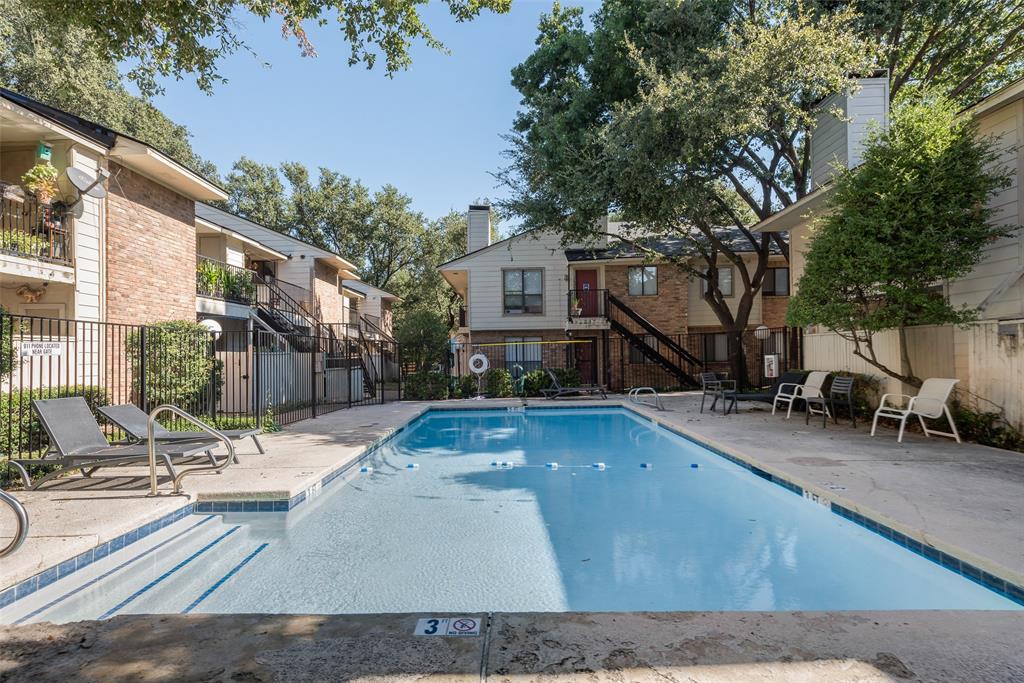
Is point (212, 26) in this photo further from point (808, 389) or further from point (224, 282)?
point (808, 389)

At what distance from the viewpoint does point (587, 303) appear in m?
22.8

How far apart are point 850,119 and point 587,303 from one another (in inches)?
462

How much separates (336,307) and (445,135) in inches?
377

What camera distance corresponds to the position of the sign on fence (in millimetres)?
5836

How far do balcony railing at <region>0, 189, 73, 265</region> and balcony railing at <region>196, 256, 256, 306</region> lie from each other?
17.2ft

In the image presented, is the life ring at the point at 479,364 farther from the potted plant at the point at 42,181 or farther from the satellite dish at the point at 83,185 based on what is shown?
the potted plant at the point at 42,181

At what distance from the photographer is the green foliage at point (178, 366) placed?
9.92 m

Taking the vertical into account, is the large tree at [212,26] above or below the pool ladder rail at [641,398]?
above

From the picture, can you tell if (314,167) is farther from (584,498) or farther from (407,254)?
(584,498)

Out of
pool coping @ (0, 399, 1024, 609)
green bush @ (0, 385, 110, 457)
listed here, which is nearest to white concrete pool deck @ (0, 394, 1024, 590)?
pool coping @ (0, 399, 1024, 609)

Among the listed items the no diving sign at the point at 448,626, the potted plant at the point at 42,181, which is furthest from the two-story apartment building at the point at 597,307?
the no diving sign at the point at 448,626

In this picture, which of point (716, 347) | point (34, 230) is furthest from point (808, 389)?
point (34, 230)

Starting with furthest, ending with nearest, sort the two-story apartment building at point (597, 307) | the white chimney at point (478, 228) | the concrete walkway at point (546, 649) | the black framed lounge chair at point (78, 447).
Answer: the white chimney at point (478, 228) < the two-story apartment building at point (597, 307) < the black framed lounge chair at point (78, 447) < the concrete walkway at point (546, 649)

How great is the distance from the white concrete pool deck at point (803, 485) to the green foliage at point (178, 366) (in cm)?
235
